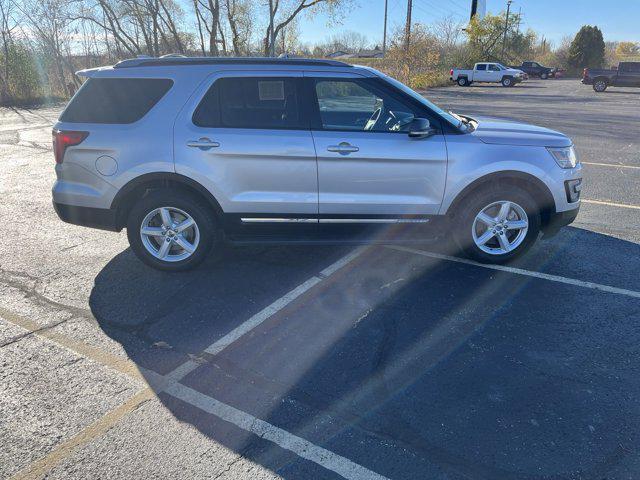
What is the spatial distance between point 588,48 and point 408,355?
69.8 meters

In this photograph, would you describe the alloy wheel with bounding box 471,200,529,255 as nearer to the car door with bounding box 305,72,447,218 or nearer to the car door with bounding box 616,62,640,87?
the car door with bounding box 305,72,447,218

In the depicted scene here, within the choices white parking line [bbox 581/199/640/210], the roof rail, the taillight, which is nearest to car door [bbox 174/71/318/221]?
the roof rail

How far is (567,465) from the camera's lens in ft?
8.04

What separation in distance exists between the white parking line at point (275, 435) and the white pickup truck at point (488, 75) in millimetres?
42839

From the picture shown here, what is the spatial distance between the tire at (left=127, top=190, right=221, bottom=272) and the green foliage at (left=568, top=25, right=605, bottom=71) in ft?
224

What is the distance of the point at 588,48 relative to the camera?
60.2 meters

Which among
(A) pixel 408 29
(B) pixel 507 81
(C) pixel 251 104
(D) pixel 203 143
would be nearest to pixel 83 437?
(D) pixel 203 143

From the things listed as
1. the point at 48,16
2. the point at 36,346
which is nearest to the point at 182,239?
the point at 36,346

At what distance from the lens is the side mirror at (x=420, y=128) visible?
14.0 feet

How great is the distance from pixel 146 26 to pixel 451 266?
112ft

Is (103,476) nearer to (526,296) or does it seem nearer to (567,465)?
(567,465)

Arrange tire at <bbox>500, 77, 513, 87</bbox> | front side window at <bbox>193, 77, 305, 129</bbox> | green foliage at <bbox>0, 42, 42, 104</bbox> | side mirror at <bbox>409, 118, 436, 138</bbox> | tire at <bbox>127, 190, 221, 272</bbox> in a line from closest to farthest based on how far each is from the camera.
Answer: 1. side mirror at <bbox>409, 118, 436, 138</bbox>
2. front side window at <bbox>193, 77, 305, 129</bbox>
3. tire at <bbox>127, 190, 221, 272</bbox>
4. green foliage at <bbox>0, 42, 42, 104</bbox>
5. tire at <bbox>500, 77, 513, 87</bbox>

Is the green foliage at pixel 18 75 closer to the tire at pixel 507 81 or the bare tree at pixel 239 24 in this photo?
the bare tree at pixel 239 24

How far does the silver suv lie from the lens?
437cm
